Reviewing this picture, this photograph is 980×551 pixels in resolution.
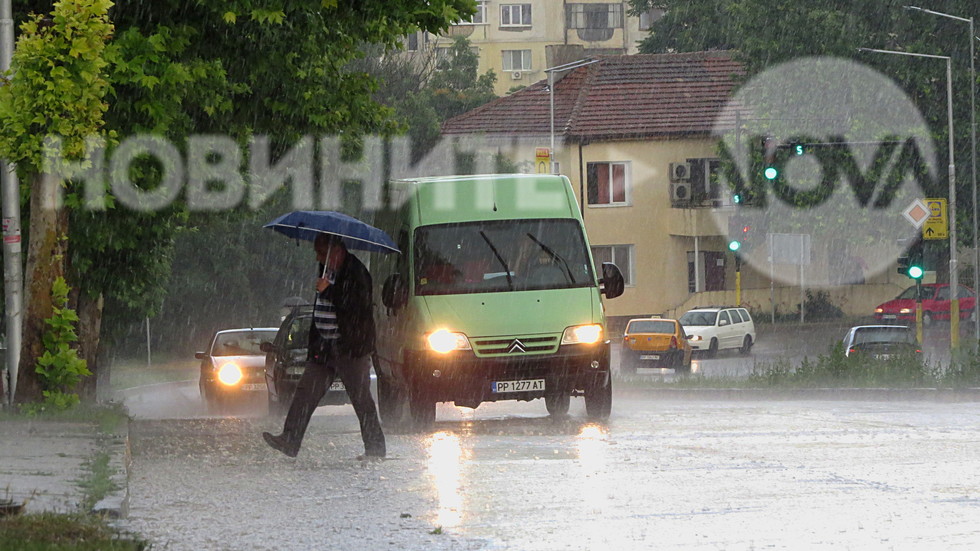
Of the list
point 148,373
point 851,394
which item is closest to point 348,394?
point 851,394

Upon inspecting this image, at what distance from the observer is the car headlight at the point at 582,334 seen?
54.7ft

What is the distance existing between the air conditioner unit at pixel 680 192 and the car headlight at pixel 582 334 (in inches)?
1867

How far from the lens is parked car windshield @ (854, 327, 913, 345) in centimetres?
3447

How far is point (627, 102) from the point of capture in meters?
64.8

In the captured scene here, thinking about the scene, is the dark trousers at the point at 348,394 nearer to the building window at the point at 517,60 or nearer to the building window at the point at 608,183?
the building window at the point at 608,183

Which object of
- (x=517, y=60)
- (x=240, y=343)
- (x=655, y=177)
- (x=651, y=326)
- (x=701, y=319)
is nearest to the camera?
(x=240, y=343)

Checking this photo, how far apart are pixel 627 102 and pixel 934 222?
114 ft

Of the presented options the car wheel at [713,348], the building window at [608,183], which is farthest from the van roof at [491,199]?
the building window at [608,183]

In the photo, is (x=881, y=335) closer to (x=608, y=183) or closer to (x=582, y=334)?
(x=582, y=334)

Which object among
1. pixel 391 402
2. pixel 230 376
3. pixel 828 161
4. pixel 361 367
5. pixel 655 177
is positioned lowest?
pixel 230 376

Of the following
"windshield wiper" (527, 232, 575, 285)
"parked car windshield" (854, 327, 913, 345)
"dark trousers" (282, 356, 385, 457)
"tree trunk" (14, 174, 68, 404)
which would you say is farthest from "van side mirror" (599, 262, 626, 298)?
"parked car windshield" (854, 327, 913, 345)

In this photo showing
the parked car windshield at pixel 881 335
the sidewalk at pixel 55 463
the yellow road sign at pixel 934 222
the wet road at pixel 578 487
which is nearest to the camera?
the wet road at pixel 578 487

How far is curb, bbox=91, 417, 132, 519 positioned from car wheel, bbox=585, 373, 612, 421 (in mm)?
5090

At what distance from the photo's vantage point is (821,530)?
28.9ft
